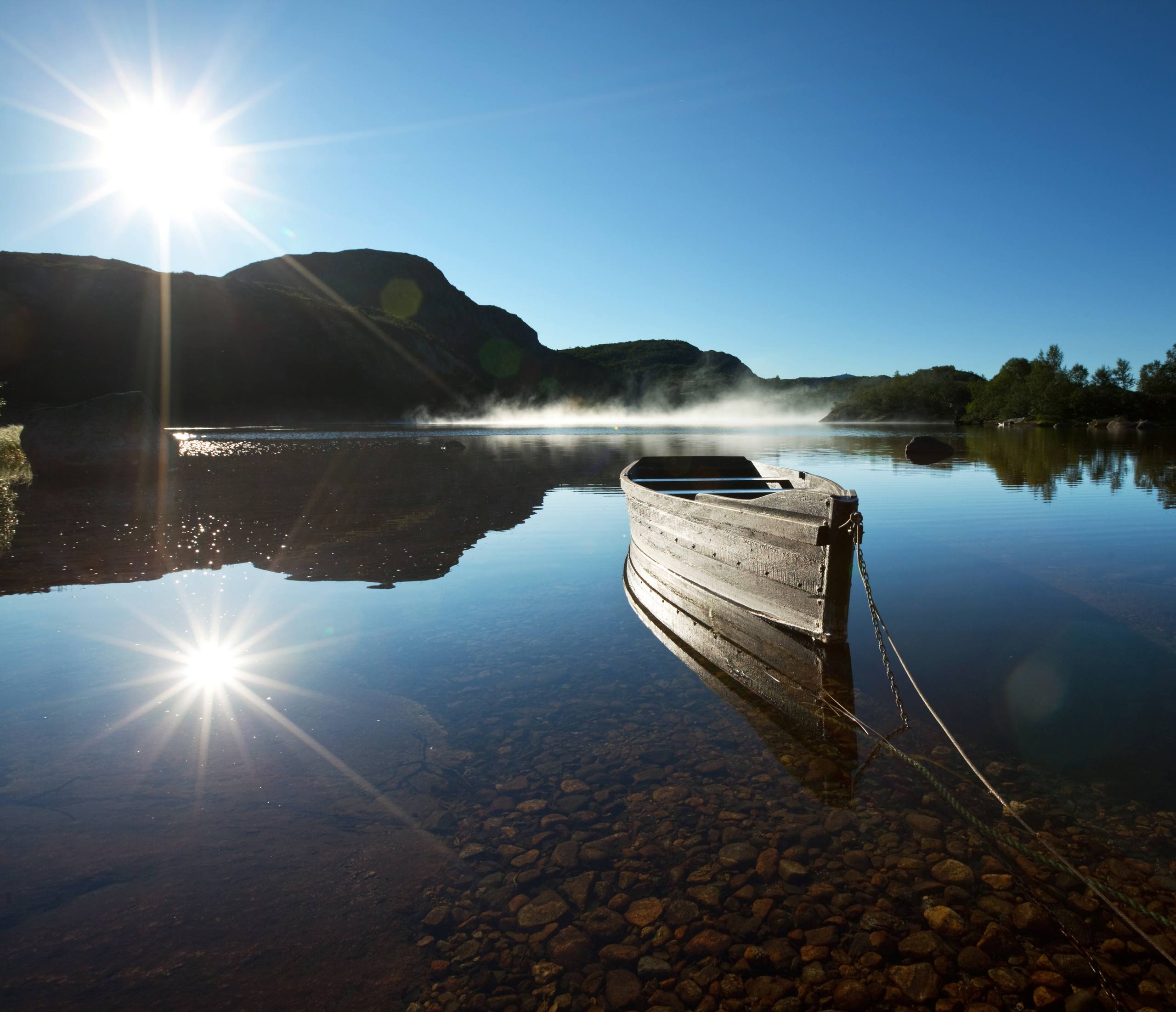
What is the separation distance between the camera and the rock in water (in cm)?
3550

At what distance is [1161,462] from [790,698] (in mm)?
34930

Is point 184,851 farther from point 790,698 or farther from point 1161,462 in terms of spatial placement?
point 1161,462

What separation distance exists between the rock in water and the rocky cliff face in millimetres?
78449

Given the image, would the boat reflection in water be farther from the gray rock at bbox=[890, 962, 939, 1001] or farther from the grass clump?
the grass clump

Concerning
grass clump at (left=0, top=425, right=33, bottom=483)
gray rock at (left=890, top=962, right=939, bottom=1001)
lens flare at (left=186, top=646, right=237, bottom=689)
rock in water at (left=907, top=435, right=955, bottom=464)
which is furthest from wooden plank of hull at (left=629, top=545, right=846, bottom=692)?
rock in water at (left=907, top=435, right=955, bottom=464)

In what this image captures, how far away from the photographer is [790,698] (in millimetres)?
6160

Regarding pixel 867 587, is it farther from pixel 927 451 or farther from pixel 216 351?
pixel 216 351

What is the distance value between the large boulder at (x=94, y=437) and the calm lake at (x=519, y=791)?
2361cm

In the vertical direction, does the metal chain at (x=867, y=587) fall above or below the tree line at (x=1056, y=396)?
below

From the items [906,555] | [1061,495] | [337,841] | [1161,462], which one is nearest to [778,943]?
[337,841]

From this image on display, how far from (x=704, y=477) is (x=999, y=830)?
13.5 metres

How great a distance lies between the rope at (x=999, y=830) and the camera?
3.35 m

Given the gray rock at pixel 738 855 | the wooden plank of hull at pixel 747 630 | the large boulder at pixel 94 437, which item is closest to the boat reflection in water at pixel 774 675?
the wooden plank of hull at pixel 747 630

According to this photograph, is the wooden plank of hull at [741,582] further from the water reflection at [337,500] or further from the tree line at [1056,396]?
the tree line at [1056,396]
